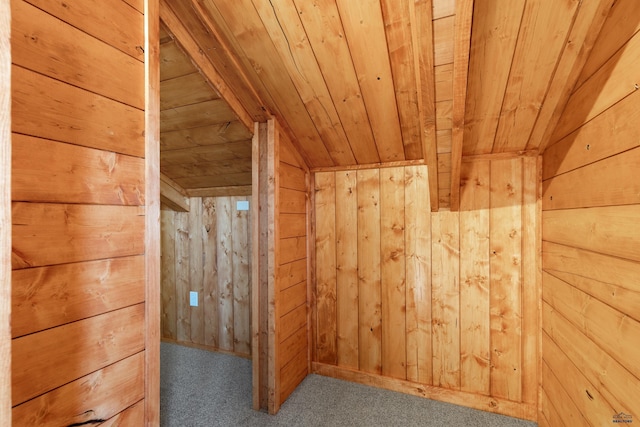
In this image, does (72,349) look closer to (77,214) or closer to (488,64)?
(77,214)

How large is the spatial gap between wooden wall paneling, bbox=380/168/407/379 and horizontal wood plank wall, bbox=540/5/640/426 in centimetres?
78

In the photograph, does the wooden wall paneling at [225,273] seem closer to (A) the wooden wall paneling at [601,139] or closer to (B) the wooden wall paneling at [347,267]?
(B) the wooden wall paneling at [347,267]

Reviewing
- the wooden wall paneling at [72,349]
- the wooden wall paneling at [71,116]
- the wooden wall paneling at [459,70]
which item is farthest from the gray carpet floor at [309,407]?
the wooden wall paneling at [71,116]

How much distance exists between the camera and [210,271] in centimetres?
253

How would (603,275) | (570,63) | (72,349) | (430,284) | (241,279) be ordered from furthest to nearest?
1. (241,279)
2. (430,284)
3. (570,63)
4. (603,275)
5. (72,349)

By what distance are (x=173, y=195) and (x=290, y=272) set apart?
1.37 m

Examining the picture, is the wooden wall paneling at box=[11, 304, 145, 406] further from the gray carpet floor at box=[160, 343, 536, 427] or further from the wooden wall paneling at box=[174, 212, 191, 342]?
the wooden wall paneling at box=[174, 212, 191, 342]

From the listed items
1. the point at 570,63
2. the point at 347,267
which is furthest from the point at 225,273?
the point at 570,63

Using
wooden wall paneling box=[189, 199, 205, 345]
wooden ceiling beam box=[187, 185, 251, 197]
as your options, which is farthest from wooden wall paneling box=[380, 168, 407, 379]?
wooden wall paneling box=[189, 199, 205, 345]

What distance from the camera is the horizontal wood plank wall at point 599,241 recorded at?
33.5 inches

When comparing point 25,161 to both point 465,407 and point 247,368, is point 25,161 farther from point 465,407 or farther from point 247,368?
point 465,407

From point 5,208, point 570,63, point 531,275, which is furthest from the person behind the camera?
point 531,275

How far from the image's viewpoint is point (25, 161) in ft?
2.28

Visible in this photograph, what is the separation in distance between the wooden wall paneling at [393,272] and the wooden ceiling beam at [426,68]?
0.42m
